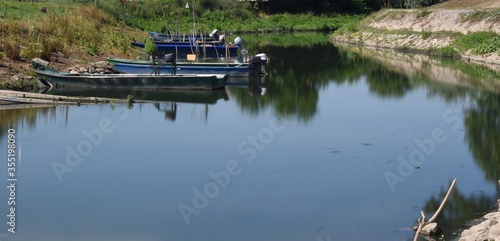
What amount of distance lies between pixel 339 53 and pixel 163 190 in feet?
98.5

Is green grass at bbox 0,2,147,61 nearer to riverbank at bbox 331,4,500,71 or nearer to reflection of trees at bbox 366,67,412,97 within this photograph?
reflection of trees at bbox 366,67,412,97

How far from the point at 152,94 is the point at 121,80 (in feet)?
4.01

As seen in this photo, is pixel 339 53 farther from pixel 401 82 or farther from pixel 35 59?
pixel 35 59

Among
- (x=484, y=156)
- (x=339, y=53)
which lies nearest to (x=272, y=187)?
(x=484, y=156)

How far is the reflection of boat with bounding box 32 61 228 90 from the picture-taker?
27359mm

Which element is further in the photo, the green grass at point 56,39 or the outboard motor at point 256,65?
the outboard motor at point 256,65

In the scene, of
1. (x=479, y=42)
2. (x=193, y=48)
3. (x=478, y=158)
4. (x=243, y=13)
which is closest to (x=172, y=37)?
(x=193, y=48)

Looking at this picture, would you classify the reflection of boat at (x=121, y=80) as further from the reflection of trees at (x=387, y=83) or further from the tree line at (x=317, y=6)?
the tree line at (x=317, y=6)

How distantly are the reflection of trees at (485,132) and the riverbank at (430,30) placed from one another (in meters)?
9.80

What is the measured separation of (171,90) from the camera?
2769 centimetres

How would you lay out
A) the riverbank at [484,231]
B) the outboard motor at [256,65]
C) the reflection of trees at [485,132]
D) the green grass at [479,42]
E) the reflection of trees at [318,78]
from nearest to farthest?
the riverbank at [484,231]
the reflection of trees at [485,132]
the reflection of trees at [318,78]
the outboard motor at [256,65]
the green grass at [479,42]

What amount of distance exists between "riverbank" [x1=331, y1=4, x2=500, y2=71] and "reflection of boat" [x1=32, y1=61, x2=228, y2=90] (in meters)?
14.1

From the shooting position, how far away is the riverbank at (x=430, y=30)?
127 feet

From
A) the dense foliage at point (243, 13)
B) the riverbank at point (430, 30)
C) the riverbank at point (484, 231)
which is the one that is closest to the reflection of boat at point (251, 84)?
the riverbank at point (430, 30)
